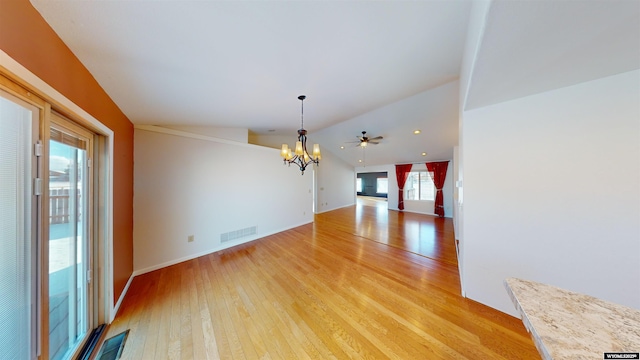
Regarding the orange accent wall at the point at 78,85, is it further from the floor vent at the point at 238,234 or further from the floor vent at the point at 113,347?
the floor vent at the point at 238,234

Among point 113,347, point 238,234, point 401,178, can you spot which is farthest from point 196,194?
point 401,178

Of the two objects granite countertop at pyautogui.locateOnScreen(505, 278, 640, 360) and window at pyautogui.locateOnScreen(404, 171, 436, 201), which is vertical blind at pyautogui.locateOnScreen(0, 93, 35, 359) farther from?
window at pyautogui.locateOnScreen(404, 171, 436, 201)

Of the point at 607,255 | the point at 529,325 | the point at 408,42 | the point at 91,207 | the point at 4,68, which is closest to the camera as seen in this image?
the point at 529,325

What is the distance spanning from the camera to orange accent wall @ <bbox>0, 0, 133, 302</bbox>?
31.8 inches

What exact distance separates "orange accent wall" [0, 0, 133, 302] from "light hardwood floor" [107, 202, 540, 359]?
643mm

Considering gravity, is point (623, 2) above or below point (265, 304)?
above

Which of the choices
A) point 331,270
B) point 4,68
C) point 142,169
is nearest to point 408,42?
point 4,68

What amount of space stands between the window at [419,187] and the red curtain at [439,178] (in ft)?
0.72

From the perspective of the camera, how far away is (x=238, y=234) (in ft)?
12.7

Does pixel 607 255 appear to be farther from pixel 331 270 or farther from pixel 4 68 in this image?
pixel 4 68

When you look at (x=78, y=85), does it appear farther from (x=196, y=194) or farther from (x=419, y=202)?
(x=419, y=202)

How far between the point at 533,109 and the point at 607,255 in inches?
52.9

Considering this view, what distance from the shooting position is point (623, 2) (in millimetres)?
774

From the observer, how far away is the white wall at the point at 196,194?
9.04 feet
